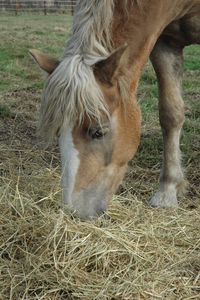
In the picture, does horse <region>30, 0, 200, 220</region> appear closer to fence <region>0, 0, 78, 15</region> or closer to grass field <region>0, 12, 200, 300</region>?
grass field <region>0, 12, 200, 300</region>

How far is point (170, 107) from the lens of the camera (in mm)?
3158

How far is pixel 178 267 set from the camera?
206 cm

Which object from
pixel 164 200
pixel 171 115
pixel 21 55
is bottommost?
pixel 21 55

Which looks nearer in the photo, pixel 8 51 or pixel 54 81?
pixel 54 81

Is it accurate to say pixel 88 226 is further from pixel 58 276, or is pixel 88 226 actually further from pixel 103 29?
pixel 103 29

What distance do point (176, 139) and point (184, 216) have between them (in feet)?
2.53

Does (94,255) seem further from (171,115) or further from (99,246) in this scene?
(171,115)

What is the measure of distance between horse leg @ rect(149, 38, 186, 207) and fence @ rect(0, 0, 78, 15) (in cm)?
1742

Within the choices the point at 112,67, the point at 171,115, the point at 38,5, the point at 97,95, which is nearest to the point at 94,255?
the point at 97,95

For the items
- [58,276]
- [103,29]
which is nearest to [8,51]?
[103,29]

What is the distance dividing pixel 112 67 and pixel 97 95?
170 mm

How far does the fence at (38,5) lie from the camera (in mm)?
19516

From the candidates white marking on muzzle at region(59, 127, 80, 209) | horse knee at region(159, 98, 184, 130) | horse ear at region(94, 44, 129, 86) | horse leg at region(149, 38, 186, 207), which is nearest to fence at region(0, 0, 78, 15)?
horse leg at region(149, 38, 186, 207)

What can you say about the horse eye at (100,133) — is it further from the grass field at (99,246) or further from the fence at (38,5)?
the fence at (38,5)
